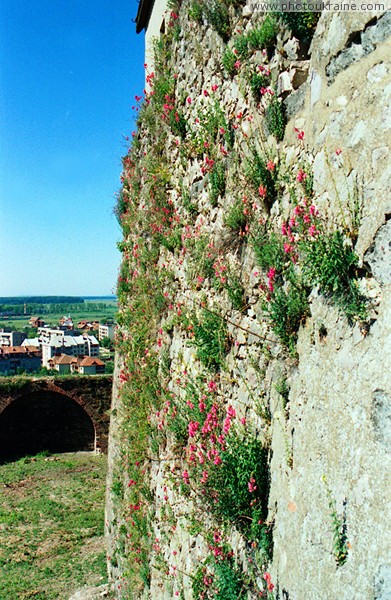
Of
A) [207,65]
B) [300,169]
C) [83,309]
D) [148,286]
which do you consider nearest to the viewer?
[300,169]

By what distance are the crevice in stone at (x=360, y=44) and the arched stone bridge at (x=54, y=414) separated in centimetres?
1887

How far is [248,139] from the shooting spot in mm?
3678

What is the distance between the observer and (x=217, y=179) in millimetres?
4109

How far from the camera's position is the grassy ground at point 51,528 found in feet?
29.6

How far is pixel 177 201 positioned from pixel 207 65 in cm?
141

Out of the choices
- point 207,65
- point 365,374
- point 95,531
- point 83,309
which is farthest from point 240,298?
point 83,309

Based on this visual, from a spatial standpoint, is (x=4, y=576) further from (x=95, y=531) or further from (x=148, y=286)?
(x=148, y=286)

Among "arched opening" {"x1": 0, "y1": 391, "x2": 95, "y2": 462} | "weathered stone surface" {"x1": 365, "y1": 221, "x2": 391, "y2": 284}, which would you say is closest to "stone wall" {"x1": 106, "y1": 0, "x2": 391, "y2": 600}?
"weathered stone surface" {"x1": 365, "y1": 221, "x2": 391, "y2": 284}

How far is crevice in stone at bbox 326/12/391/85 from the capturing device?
91.3 inches

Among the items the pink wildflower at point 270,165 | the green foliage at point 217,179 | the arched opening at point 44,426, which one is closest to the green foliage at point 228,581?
the pink wildflower at point 270,165

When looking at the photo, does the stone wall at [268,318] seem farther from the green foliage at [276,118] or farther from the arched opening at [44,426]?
the arched opening at [44,426]

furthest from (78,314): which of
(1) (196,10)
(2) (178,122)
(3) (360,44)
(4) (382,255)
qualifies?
(4) (382,255)

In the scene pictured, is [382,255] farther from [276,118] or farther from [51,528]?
[51,528]

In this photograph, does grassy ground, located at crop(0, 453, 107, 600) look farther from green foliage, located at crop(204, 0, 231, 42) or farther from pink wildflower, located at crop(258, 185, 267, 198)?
green foliage, located at crop(204, 0, 231, 42)
